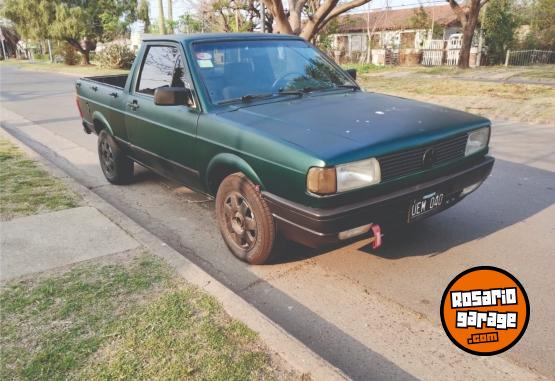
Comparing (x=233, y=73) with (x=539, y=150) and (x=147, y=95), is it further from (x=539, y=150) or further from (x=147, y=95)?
(x=539, y=150)

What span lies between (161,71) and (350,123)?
2.11 m

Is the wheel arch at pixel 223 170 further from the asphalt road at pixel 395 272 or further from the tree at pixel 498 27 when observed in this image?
the tree at pixel 498 27

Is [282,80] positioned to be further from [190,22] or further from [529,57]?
[190,22]

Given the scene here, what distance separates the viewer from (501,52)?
27.8m

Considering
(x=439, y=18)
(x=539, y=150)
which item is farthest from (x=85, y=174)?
(x=439, y=18)

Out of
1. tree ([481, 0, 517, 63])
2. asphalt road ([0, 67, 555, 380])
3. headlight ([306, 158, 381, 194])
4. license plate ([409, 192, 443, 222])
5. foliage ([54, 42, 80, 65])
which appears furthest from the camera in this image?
foliage ([54, 42, 80, 65])

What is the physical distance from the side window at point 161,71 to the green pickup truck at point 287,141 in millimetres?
12

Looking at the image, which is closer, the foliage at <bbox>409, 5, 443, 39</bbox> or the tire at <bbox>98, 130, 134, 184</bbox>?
the tire at <bbox>98, 130, 134, 184</bbox>

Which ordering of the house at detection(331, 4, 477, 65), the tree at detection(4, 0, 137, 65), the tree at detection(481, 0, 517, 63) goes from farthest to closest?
the tree at detection(4, 0, 137, 65) < the house at detection(331, 4, 477, 65) < the tree at detection(481, 0, 517, 63)

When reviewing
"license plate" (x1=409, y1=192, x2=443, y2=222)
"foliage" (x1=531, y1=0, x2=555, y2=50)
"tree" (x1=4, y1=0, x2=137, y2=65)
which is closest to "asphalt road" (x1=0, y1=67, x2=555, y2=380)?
"license plate" (x1=409, y1=192, x2=443, y2=222)

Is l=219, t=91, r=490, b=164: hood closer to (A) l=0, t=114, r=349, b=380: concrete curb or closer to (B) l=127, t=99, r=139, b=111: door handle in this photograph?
(A) l=0, t=114, r=349, b=380: concrete curb

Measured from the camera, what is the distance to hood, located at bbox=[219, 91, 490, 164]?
294 centimetres

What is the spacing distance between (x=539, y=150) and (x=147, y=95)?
5.87 meters

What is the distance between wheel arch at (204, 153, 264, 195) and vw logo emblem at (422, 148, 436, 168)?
1.13 meters
